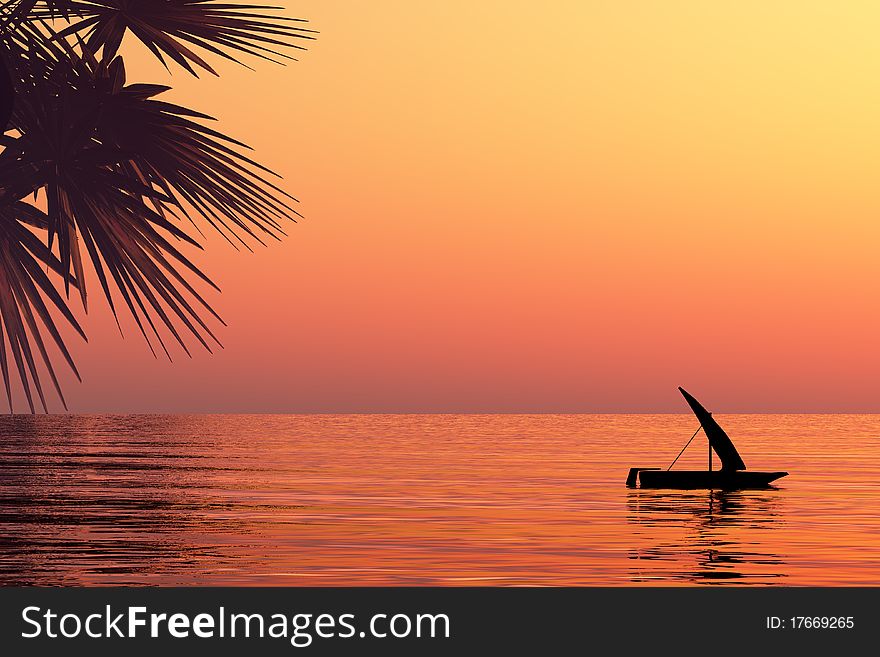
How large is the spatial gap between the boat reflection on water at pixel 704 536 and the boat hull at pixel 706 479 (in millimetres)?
460

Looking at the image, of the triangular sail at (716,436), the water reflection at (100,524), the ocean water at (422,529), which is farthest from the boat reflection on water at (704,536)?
the water reflection at (100,524)

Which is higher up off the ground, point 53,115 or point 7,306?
point 53,115

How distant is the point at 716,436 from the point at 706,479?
1848mm

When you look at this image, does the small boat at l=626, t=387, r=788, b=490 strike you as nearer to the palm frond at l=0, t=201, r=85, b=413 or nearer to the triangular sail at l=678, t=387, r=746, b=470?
the triangular sail at l=678, t=387, r=746, b=470

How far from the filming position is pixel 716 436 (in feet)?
180

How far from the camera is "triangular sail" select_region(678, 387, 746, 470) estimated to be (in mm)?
53366

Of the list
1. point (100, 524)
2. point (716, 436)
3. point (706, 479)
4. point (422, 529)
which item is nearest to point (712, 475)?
point (706, 479)

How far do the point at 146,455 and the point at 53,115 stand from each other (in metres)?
96.1

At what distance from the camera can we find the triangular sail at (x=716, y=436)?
53.4 meters

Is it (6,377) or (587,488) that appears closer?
(6,377)
